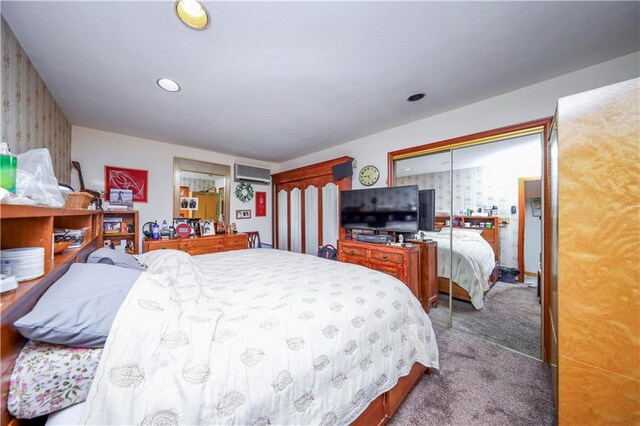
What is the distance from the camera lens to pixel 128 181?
329 cm

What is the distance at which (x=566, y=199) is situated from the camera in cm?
106

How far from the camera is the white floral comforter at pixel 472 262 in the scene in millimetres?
2625

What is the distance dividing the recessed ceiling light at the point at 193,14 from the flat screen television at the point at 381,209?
2445mm

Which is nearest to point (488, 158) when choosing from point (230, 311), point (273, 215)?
point (230, 311)

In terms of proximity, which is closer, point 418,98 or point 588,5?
point 588,5

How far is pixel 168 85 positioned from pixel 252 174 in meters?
2.57

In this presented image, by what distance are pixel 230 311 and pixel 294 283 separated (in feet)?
1.73

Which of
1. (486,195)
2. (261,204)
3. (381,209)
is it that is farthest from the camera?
(261,204)

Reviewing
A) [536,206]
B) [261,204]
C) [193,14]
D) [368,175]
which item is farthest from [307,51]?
[261,204]

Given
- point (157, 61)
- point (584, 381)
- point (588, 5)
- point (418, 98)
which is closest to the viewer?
point (584, 381)

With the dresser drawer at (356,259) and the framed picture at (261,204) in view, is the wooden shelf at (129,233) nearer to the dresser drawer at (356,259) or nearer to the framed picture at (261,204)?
the framed picture at (261,204)

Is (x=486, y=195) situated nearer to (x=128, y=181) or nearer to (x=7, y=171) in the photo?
(x=7, y=171)

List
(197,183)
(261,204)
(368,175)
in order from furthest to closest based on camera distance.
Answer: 1. (261,204)
2. (197,183)
3. (368,175)

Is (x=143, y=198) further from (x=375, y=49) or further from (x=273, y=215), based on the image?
(x=375, y=49)
